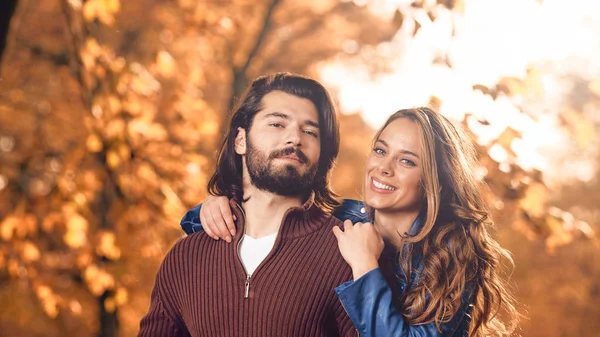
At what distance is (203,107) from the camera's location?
7.18 m

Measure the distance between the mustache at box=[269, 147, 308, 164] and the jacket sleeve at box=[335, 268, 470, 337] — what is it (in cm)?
48

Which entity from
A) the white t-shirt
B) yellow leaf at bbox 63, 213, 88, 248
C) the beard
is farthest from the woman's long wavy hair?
yellow leaf at bbox 63, 213, 88, 248

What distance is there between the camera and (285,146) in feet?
7.93

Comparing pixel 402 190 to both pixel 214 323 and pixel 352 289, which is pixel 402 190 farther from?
pixel 214 323

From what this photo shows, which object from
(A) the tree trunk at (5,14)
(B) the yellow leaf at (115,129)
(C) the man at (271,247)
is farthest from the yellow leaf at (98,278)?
(C) the man at (271,247)

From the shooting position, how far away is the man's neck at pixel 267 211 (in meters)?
2.53

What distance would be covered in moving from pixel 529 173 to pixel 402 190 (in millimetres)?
1781

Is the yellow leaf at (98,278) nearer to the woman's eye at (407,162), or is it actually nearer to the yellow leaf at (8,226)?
the yellow leaf at (8,226)

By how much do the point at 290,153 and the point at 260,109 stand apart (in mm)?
277

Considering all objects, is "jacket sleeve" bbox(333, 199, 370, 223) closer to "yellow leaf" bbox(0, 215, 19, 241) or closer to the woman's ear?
the woman's ear

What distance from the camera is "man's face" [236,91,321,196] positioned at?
2.43m

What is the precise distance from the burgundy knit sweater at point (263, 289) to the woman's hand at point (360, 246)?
0.08m

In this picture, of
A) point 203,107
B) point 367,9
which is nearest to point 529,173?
point 203,107

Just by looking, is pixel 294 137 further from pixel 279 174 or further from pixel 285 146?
pixel 279 174
